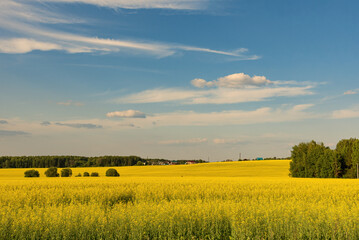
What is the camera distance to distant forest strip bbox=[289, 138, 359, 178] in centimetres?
8244

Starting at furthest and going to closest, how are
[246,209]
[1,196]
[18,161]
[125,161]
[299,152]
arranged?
[125,161]
[18,161]
[299,152]
[1,196]
[246,209]

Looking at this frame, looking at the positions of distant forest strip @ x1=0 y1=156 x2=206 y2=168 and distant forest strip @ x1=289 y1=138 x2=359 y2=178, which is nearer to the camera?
distant forest strip @ x1=289 y1=138 x2=359 y2=178

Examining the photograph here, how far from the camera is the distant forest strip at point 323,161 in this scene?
270 feet

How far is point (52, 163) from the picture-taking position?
154 meters

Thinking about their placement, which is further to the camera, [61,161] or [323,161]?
[61,161]

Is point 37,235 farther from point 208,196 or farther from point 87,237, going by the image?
point 208,196

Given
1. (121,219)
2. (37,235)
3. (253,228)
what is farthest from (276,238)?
(37,235)

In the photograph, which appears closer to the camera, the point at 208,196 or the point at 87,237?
the point at 87,237

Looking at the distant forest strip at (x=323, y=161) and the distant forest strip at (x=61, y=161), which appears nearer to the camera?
the distant forest strip at (x=323, y=161)

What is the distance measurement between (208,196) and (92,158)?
155 m

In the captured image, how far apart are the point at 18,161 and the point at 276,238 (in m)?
160

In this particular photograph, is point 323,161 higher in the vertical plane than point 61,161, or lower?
higher

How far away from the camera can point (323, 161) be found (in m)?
83.9

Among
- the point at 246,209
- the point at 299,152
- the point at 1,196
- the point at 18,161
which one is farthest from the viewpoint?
the point at 18,161
